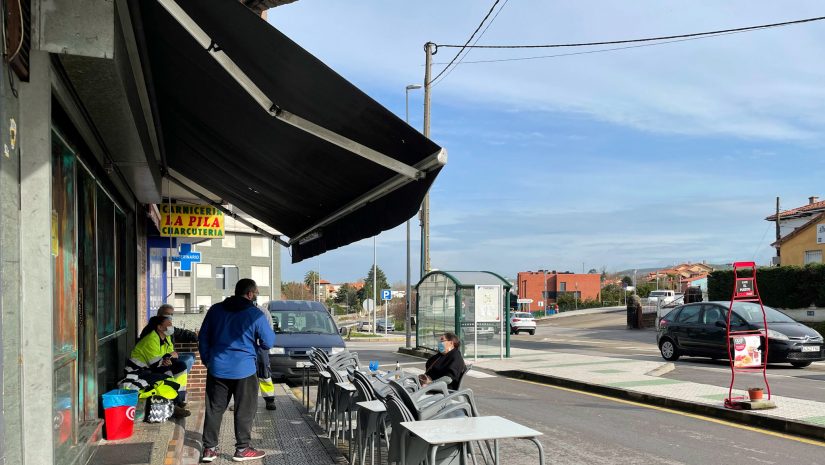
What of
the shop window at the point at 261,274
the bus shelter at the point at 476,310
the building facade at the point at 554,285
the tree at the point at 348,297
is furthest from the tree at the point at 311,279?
the bus shelter at the point at 476,310

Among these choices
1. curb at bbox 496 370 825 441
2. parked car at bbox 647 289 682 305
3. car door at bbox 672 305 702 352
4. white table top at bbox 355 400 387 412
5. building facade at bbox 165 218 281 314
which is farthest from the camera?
building facade at bbox 165 218 281 314

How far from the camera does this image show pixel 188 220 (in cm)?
1486

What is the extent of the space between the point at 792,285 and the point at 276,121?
107 feet

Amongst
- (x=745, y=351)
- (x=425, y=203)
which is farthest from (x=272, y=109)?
(x=425, y=203)

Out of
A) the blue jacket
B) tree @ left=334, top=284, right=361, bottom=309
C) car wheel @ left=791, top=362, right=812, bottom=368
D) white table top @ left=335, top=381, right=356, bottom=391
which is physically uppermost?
the blue jacket

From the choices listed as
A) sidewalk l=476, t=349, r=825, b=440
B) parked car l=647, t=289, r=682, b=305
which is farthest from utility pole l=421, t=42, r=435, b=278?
parked car l=647, t=289, r=682, b=305

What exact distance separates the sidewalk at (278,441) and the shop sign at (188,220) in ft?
18.0

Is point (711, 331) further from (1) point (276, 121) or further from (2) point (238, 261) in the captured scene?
(2) point (238, 261)

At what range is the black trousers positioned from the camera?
6992mm

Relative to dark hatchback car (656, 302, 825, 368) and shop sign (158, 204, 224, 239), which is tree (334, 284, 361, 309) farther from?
shop sign (158, 204, 224, 239)

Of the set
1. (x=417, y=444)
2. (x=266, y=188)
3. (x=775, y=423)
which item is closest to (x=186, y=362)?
(x=266, y=188)

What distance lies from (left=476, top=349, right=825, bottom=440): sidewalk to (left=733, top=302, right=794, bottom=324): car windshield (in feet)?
6.76

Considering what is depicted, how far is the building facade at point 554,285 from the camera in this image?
116 m

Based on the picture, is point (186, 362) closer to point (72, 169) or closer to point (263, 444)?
point (263, 444)
